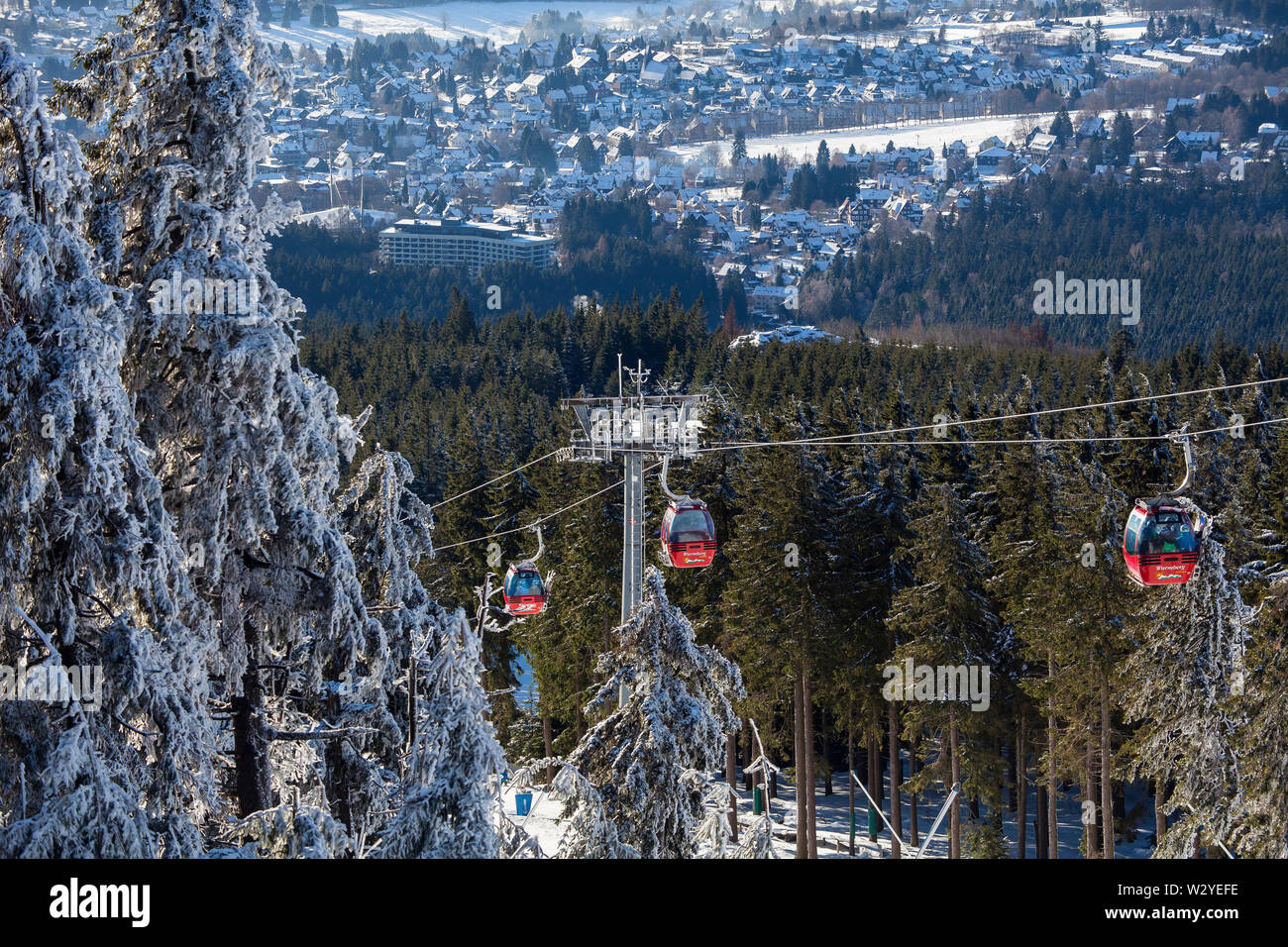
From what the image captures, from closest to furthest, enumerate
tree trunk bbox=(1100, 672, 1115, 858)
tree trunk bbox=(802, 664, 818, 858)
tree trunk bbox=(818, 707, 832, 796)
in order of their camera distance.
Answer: tree trunk bbox=(1100, 672, 1115, 858)
tree trunk bbox=(802, 664, 818, 858)
tree trunk bbox=(818, 707, 832, 796)

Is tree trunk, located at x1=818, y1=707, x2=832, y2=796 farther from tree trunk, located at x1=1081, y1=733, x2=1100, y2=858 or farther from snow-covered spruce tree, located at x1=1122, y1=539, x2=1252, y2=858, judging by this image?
snow-covered spruce tree, located at x1=1122, y1=539, x2=1252, y2=858

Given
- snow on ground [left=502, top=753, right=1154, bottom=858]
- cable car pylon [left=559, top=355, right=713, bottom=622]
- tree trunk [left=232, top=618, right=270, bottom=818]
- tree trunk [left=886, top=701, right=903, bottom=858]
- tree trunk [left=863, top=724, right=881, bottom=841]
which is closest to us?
tree trunk [left=232, top=618, right=270, bottom=818]

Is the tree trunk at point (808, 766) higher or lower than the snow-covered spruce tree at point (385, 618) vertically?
lower

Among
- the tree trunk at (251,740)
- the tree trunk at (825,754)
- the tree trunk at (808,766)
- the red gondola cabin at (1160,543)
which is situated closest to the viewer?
the tree trunk at (251,740)

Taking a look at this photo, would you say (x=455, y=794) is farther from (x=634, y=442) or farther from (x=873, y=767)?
(x=873, y=767)

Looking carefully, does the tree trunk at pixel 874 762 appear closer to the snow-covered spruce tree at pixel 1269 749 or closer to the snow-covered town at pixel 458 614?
the snow-covered town at pixel 458 614

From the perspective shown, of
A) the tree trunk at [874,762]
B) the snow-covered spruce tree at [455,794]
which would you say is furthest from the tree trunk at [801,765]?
the snow-covered spruce tree at [455,794]

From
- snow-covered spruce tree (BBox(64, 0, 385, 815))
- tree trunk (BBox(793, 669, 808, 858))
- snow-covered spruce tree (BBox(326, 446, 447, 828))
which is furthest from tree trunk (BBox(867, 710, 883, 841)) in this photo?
snow-covered spruce tree (BBox(64, 0, 385, 815))
